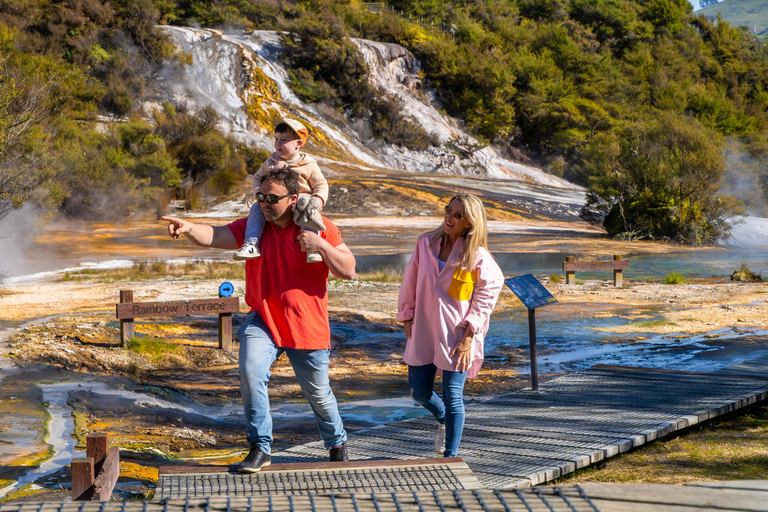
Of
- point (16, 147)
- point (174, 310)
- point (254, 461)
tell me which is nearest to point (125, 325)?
point (174, 310)

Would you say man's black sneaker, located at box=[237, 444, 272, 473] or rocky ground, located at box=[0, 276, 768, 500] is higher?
man's black sneaker, located at box=[237, 444, 272, 473]

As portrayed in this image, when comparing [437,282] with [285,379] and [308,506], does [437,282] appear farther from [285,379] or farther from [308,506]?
[285,379]

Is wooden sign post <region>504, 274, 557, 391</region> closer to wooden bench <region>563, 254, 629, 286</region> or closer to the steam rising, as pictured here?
wooden bench <region>563, 254, 629, 286</region>

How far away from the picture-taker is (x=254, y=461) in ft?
13.5

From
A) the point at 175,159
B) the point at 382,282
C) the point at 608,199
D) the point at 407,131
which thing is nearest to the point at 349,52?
the point at 407,131

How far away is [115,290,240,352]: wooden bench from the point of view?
1044 cm

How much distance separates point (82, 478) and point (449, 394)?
6.50ft

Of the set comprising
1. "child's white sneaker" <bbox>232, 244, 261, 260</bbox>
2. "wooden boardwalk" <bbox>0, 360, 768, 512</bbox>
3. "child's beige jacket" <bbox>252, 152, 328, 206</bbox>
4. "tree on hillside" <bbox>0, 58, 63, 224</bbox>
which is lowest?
"wooden boardwalk" <bbox>0, 360, 768, 512</bbox>

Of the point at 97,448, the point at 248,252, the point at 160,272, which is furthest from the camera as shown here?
the point at 160,272

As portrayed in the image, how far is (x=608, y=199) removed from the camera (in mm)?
35750

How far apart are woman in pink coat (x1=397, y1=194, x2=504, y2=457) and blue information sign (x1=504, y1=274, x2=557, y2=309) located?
7.76 ft

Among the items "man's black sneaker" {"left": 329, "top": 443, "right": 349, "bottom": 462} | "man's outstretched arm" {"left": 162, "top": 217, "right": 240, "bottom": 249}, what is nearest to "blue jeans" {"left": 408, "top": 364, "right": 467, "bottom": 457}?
"man's black sneaker" {"left": 329, "top": 443, "right": 349, "bottom": 462}

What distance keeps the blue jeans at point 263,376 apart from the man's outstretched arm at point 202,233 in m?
0.46

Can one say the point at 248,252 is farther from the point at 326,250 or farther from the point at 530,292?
the point at 530,292
